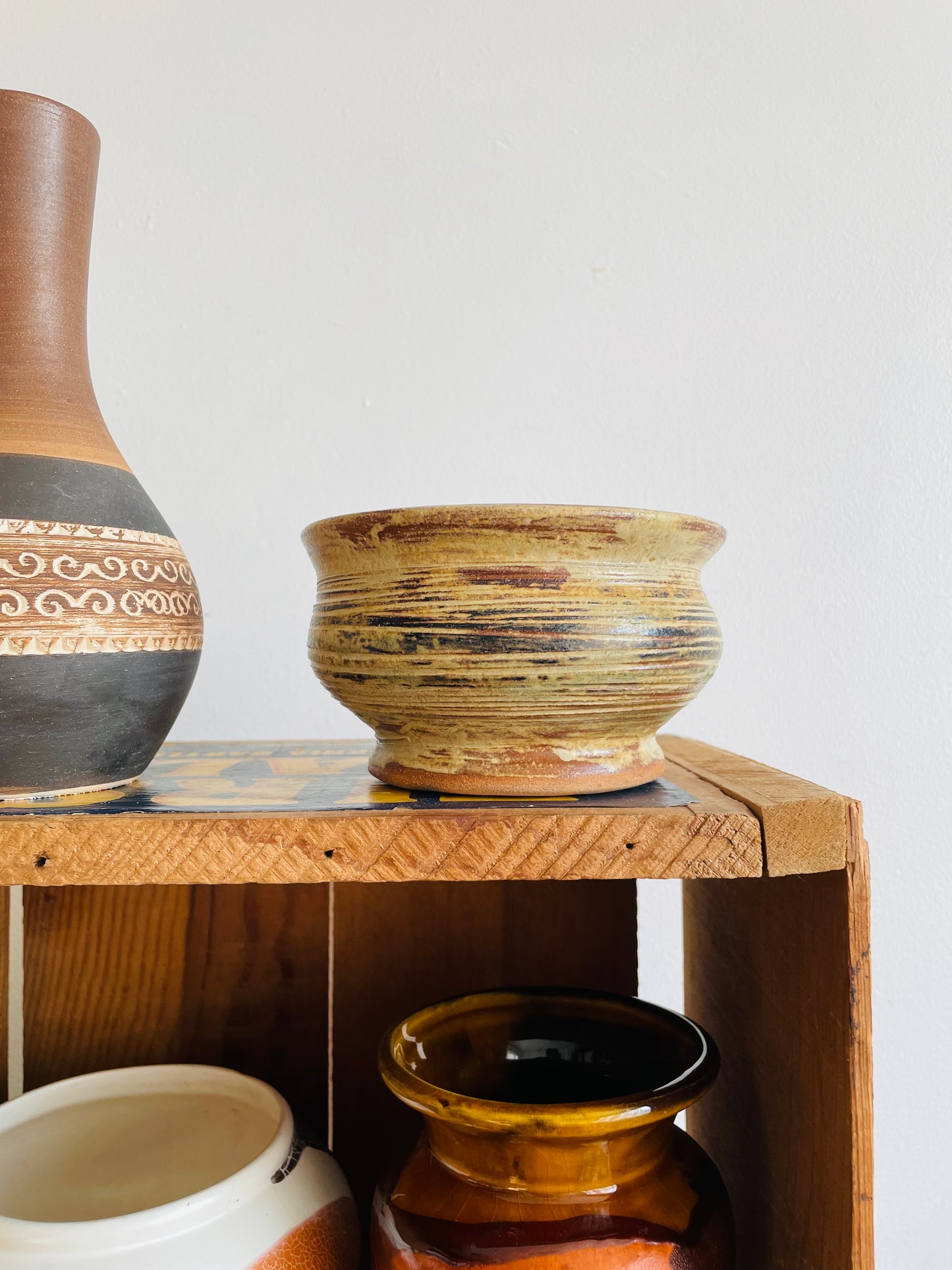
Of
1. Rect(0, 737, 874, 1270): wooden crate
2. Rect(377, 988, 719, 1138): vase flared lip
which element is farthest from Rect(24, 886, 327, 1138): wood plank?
Rect(377, 988, 719, 1138): vase flared lip

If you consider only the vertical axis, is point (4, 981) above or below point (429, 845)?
below

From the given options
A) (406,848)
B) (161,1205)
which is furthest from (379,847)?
(161,1205)

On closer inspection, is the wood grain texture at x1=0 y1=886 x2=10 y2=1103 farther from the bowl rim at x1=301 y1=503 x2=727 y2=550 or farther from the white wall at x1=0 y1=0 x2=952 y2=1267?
the bowl rim at x1=301 y1=503 x2=727 y2=550

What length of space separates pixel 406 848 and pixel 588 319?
0.60 meters

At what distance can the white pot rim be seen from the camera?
0.36 meters

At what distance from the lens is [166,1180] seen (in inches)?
20.2

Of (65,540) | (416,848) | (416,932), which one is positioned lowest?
Answer: (416,932)

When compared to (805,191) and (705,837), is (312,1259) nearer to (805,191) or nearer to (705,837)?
(705,837)

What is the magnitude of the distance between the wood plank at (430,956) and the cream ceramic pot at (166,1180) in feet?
0.39

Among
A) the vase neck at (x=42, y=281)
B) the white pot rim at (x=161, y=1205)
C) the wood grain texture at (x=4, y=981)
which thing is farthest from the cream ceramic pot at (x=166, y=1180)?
the vase neck at (x=42, y=281)

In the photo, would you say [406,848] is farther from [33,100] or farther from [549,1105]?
[33,100]

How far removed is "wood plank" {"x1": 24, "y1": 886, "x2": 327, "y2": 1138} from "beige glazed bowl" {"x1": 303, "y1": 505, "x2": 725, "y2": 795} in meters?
0.27

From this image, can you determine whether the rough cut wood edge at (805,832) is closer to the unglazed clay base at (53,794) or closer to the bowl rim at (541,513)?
the bowl rim at (541,513)

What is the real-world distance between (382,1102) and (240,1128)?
138mm
